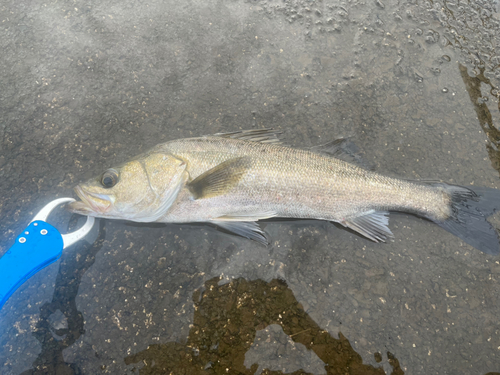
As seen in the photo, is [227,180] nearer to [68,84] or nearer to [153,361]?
[153,361]

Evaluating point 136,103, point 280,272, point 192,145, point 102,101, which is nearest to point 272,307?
point 280,272

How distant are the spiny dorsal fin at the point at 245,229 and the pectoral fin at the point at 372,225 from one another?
0.74m

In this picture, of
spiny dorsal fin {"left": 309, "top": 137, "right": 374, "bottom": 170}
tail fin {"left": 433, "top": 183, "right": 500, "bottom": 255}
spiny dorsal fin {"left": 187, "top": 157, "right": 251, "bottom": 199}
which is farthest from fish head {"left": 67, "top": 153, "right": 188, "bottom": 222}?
tail fin {"left": 433, "top": 183, "right": 500, "bottom": 255}

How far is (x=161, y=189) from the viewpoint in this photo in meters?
2.54

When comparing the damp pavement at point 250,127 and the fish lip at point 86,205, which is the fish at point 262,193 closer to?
the fish lip at point 86,205

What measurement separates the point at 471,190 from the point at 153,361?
3094mm

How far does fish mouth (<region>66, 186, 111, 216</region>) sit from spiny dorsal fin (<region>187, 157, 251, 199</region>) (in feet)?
2.31

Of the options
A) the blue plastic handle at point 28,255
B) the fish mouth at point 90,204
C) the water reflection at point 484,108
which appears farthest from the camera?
the water reflection at point 484,108

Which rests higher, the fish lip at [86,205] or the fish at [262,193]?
the fish lip at [86,205]

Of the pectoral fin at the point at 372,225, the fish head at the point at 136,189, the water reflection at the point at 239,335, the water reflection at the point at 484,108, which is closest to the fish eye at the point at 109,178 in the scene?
the fish head at the point at 136,189

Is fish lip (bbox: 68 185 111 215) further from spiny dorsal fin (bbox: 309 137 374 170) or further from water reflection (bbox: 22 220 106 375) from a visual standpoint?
spiny dorsal fin (bbox: 309 137 374 170)

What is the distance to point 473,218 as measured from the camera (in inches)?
107

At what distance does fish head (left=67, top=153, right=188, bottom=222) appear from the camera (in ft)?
8.12

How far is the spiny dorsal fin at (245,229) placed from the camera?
268 centimetres
